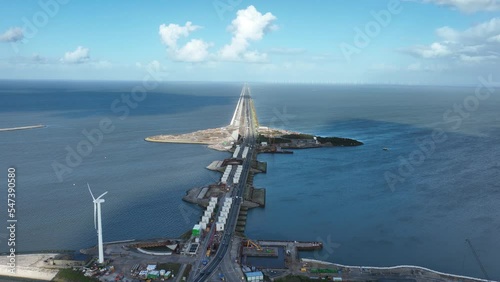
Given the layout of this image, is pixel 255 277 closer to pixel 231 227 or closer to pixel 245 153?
pixel 231 227

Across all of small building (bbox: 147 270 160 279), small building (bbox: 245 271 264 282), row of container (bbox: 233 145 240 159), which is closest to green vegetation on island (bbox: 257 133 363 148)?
row of container (bbox: 233 145 240 159)

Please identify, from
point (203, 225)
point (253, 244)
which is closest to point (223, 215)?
point (203, 225)

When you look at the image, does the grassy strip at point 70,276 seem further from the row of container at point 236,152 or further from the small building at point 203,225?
the row of container at point 236,152

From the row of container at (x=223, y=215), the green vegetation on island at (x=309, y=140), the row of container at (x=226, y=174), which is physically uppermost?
the green vegetation on island at (x=309, y=140)

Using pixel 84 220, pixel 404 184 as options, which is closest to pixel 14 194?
pixel 84 220

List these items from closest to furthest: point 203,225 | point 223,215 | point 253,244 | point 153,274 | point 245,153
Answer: point 153,274 → point 253,244 → point 203,225 → point 223,215 → point 245,153

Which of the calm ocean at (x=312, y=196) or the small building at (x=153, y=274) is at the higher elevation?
the calm ocean at (x=312, y=196)

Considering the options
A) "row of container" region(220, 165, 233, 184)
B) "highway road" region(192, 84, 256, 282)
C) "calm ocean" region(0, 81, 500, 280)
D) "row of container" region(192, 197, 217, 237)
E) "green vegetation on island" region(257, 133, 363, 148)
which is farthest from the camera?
"green vegetation on island" region(257, 133, 363, 148)

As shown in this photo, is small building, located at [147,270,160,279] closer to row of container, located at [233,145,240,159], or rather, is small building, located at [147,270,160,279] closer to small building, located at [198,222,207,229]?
small building, located at [198,222,207,229]

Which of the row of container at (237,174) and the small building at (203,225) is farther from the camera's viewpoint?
the row of container at (237,174)

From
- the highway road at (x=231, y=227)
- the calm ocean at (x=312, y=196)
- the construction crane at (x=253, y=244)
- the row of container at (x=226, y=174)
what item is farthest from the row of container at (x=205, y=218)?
the row of container at (x=226, y=174)

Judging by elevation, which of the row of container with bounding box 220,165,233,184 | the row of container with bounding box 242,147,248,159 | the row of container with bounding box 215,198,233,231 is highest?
the row of container with bounding box 242,147,248,159

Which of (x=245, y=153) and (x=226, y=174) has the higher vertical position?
(x=245, y=153)
